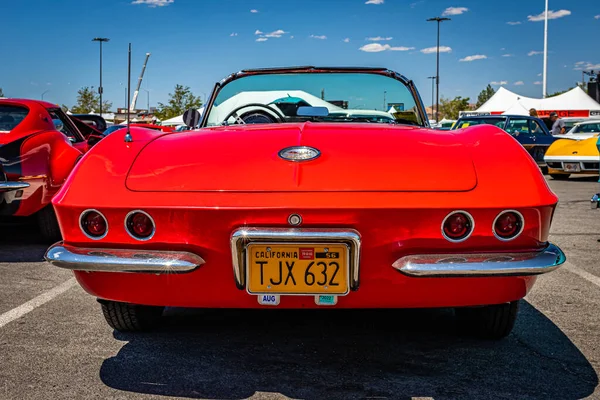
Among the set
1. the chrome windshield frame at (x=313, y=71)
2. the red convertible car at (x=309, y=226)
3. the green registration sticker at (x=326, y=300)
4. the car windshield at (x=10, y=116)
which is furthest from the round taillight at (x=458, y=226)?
the car windshield at (x=10, y=116)

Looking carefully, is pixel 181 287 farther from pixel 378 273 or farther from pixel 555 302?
pixel 555 302

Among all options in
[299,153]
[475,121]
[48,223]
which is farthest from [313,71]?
[475,121]

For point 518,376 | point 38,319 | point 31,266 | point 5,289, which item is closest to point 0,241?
point 31,266

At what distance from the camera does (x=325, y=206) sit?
258 cm

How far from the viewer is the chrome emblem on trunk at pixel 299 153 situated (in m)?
2.85

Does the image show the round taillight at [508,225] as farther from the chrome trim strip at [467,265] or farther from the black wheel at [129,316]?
the black wheel at [129,316]

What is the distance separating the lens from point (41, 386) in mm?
2713

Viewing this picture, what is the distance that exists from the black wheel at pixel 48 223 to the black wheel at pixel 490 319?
158 inches

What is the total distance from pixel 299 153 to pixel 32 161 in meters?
3.62

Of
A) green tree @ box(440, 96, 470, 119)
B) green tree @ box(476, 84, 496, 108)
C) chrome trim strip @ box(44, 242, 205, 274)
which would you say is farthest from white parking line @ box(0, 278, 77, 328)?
green tree @ box(476, 84, 496, 108)

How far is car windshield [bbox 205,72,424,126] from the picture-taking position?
13.5 ft

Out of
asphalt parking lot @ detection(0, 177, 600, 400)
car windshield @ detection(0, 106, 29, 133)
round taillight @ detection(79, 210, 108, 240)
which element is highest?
car windshield @ detection(0, 106, 29, 133)

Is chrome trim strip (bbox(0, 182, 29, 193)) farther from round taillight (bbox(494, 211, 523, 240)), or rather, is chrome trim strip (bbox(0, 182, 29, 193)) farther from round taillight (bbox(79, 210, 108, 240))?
round taillight (bbox(494, 211, 523, 240))

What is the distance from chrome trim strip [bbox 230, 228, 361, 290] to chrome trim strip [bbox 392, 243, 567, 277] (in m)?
0.16
